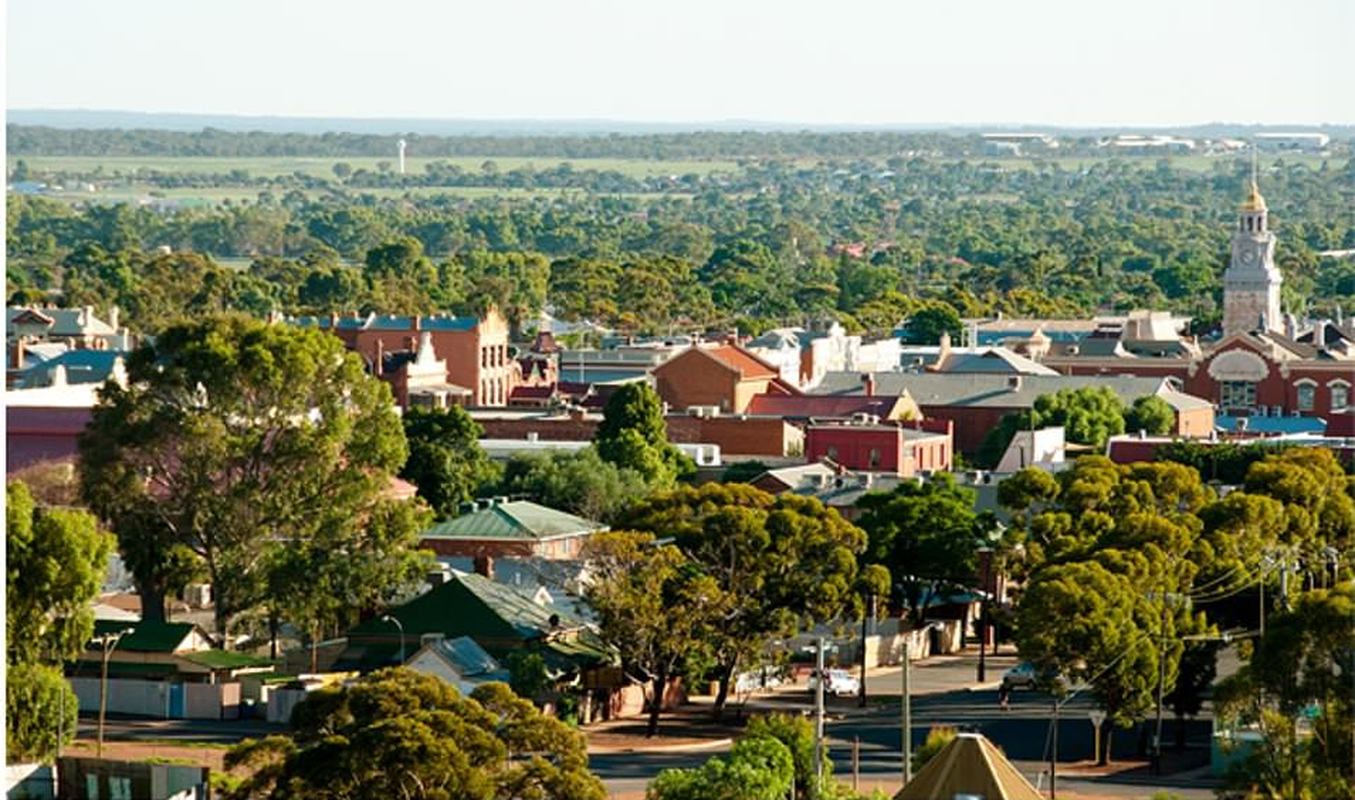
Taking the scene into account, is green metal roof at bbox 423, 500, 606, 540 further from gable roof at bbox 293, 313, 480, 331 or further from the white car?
gable roof at bbox 293, 313, 480, 331

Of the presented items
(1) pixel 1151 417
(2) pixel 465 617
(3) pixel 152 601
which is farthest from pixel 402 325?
(2) pixel 465 617

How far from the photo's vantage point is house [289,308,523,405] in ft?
309

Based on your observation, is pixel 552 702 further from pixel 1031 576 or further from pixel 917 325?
pixel 917 325

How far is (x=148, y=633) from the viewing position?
48.6 metres

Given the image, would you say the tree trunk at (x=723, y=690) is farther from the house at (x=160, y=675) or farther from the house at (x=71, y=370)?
the house at (x=71, y=370)

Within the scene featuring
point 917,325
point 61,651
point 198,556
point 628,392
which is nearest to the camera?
point 61,651

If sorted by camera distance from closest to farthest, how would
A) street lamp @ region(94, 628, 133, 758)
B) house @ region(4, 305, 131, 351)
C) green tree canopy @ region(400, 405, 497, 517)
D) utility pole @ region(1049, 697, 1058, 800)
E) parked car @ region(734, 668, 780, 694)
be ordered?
utility pole @ region(1049, 697, 1058, 800), street lamp @ region(94, 628, 133, 758), parked car @ region(734, 668, 780, 694), green tree canopy @ region(400, 405, 497, 517), house @ region(4, 305, 131, 351)

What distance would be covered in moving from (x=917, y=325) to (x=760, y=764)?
87920 mm

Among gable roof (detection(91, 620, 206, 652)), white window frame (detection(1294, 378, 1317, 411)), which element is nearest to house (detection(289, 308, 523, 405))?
white window frame (detection(1294, 378, 1317, 411))

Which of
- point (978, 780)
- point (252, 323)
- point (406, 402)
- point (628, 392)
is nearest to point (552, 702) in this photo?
point (252, 323)

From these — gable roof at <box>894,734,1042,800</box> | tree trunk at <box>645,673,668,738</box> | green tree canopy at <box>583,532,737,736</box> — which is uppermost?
gable roof at <box>894,734,1042,800</box>

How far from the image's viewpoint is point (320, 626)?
2018 inches

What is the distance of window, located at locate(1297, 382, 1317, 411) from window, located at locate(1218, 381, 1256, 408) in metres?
2.33

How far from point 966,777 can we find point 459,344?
70510 millimetres
